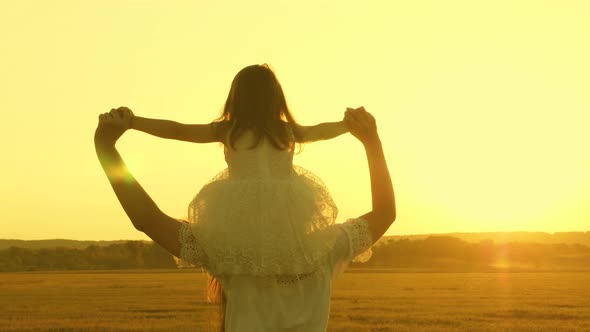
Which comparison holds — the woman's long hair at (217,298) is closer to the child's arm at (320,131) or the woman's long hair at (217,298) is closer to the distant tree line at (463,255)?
the child's arm at (320,131)

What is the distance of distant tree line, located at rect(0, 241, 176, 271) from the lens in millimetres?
65250

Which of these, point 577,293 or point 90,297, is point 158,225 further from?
point 577,293

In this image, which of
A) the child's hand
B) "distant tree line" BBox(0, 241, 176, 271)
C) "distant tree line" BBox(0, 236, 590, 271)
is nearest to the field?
the child's hand

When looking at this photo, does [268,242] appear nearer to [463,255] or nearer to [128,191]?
[128,191]

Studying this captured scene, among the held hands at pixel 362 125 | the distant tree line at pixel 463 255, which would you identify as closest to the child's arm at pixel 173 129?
the held hands at pixel 362 125

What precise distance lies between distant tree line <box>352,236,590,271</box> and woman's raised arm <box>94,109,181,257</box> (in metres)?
69.5

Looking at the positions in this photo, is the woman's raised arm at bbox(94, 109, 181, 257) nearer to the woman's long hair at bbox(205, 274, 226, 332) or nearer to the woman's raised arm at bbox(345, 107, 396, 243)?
the woman's long hair at bbox(205, 274, 226, 332)

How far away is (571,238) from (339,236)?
370 feet

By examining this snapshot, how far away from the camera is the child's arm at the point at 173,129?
7.47ft

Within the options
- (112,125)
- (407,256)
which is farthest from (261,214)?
(407,256)

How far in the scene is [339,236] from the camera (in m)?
2.29

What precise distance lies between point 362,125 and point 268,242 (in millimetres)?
361

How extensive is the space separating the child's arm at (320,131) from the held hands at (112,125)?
396mm

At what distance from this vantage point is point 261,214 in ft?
7.29
